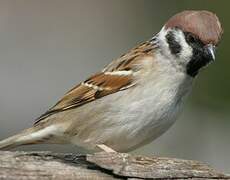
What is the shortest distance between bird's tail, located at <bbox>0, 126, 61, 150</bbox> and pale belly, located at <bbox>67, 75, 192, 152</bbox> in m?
0.18

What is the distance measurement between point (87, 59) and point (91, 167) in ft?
14.9

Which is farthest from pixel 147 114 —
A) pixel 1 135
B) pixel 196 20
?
pixel 1 135

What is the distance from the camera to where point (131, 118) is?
4.14 meters

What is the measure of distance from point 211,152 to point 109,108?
197 cm

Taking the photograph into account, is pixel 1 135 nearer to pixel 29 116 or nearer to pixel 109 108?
pixel 29 116

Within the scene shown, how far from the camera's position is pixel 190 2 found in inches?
306

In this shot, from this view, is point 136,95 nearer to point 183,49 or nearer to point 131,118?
point 131,118

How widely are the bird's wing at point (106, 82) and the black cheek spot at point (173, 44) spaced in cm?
16

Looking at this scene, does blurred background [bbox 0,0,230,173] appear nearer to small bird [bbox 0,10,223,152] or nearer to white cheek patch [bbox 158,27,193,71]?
small bird [bbox 0,10,223,152]

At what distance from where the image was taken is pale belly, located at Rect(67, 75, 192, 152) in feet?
13.6

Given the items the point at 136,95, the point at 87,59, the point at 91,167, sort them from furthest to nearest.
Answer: the point at 87,59 < the point at 136,95 < the point at 91,167

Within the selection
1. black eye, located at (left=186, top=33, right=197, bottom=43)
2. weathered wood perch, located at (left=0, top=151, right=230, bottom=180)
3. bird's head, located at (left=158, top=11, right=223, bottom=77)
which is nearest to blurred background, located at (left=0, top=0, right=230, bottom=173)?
bird's head, located at (left=158, top=11, right=223, bottom=77)

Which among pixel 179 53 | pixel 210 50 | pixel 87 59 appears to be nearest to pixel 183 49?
pixel 179 53

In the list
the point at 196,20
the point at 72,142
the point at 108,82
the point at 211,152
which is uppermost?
the point at 196,20
